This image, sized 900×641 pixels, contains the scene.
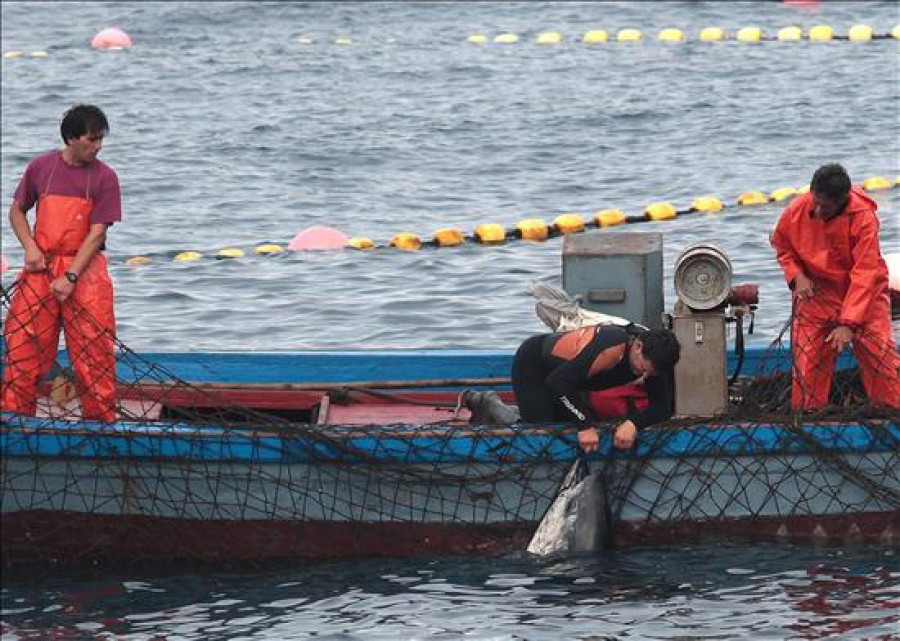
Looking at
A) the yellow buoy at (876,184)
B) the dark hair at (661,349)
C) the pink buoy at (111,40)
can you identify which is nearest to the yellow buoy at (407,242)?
the yellow buoy at (876,184)

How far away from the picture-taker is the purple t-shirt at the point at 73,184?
9.80 m

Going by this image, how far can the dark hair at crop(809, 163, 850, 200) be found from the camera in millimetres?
9477

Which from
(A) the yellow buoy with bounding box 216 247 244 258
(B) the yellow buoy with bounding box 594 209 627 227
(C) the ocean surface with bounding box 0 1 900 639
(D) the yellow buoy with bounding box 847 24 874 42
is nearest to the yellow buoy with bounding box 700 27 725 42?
(C) the ocean surface with bounding box 0 1 900 639

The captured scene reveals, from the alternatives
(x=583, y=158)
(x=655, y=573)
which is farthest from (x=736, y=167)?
(x=655, y=573)

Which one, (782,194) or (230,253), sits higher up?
(782,194)

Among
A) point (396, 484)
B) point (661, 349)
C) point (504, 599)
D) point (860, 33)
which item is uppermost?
point (860, 33)

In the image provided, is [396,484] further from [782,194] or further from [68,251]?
[782,194]

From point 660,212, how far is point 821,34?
13.7 meters

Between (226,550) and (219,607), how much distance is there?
0.57 m

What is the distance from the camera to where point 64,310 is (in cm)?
987

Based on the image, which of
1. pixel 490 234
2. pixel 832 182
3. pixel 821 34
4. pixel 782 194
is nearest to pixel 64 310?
pixel 832 182

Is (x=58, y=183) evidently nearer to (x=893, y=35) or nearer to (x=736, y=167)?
(x=736, y=167)

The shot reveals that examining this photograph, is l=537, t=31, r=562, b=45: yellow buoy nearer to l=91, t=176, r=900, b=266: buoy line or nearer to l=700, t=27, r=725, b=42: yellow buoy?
l=700, t=27, r=725, b=42: yellow buoy

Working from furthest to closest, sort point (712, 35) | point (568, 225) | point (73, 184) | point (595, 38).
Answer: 1. point (595, 38)
2. point (712, 35)
3. point (568, 225)
4. point (73, 184)
